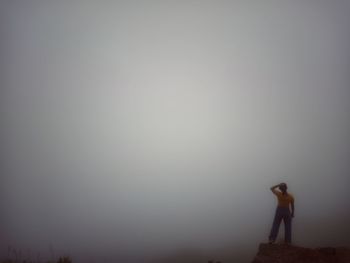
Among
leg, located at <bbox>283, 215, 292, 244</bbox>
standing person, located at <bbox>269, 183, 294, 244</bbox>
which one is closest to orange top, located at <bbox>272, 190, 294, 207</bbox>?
standing person, located at <bbox>269, 183, 294, 244</bbox>

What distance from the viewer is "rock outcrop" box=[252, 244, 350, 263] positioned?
2.67 m

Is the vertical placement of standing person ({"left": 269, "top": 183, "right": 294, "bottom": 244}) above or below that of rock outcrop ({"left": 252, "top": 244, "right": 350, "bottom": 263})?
above

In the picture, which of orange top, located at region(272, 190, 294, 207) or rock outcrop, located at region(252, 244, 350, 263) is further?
orange top, located at region(272, 190, 294, 207)

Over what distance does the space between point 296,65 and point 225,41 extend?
2.02 ft

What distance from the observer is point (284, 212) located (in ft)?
10.5

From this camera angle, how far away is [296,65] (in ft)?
10.9

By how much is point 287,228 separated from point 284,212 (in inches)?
5.4

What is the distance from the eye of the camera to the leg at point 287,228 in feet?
10.5

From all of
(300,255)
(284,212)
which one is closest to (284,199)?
(284,212)

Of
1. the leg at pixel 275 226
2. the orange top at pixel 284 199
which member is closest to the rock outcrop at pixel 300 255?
the leg at pixel 275 226

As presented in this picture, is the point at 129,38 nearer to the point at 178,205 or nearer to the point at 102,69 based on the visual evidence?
the point at 102,69

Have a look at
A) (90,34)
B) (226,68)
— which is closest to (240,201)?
(226,68)

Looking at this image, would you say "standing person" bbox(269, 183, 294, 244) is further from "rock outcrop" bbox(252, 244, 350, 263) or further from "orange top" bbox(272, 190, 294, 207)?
"rock outcrop" bbox(252, 244, 350, 263)

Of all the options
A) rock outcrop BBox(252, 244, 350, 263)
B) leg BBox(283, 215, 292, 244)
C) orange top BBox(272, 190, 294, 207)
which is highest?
orange top BBox(272, 190, 294, 207)
